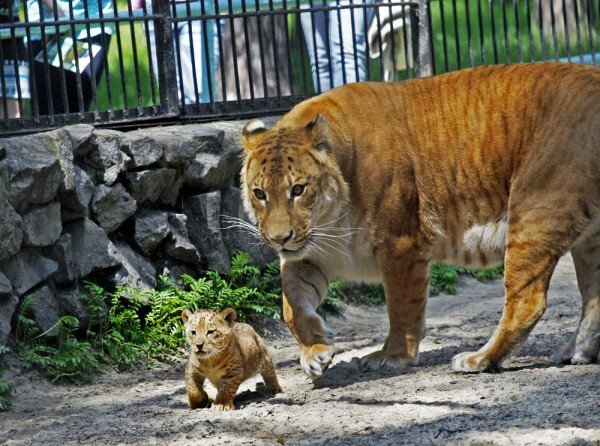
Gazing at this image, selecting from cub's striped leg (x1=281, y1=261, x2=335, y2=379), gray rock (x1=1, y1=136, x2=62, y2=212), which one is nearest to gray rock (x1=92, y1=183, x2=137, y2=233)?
gray rock (x1=1, y1=136, x2=62, y2=212)

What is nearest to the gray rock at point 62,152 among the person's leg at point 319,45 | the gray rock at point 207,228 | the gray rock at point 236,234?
the gray rock at point 207,228

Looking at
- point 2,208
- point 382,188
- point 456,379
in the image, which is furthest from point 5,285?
point 456,379

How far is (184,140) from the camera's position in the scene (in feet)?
26.7

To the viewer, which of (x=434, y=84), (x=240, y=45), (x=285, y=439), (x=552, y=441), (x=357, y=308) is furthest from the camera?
(x=240, y=45)

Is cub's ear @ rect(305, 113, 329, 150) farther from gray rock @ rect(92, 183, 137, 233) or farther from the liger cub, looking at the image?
gray rock @ rect(92, 183, 137, 233)

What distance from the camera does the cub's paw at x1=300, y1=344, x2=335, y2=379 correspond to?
6086 mm

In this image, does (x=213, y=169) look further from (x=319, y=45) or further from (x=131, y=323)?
(x=319, y=45)

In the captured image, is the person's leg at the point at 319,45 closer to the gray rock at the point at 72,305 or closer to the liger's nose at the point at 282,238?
the gray rock at the point at 72,305

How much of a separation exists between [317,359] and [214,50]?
18.9 ft

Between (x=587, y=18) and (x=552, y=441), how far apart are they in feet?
21.1

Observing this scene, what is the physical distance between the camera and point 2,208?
6605 mm

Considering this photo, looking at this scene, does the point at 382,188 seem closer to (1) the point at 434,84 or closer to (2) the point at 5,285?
(1) the point at 434,84

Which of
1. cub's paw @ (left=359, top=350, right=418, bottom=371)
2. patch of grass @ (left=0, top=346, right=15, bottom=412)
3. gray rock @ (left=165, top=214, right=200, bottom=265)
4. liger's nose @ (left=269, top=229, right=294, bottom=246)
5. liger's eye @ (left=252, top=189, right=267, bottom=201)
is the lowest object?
cub's paw @ (left=359, top=350, right=418, bottom=371)

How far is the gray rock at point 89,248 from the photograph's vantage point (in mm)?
7336
